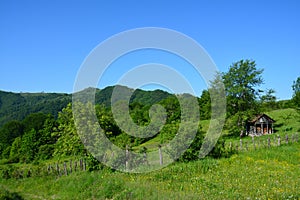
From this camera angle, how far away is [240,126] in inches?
1661

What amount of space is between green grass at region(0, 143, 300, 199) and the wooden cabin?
2575cm

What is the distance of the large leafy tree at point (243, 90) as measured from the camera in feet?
136

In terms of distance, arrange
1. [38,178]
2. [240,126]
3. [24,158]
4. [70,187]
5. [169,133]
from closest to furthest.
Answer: [70,187] < [169,133] < [38,178] < [240,126] < [24,158]

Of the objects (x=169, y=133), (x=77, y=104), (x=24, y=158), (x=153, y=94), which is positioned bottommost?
(x=24, y=158)

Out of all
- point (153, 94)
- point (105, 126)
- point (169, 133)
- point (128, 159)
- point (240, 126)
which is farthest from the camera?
point (153, 94)

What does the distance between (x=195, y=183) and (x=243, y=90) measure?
30.7 meters

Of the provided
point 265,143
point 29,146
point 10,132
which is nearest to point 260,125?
point 265,143

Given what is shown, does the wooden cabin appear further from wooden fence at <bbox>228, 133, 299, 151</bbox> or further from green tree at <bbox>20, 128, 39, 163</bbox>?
green tree at <bbox>20, 128, 39, 163</bbox>

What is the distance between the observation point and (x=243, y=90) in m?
41.2

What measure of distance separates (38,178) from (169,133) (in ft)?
33.1

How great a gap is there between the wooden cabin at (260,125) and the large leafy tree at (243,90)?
3.86 m

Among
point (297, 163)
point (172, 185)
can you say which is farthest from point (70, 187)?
point (297, 163)

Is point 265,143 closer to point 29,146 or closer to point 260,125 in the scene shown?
point 260,125

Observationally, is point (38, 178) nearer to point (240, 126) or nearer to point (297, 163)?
point (297, 163)
